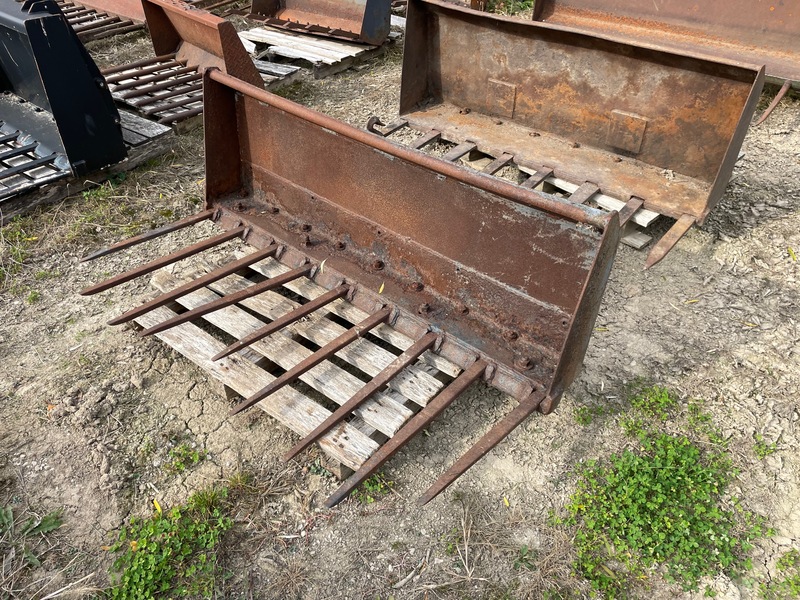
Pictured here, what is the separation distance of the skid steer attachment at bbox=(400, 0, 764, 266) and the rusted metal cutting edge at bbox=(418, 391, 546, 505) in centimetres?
128

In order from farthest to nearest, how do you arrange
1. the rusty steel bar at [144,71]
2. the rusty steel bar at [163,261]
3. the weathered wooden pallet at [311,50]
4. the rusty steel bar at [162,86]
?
1. the weathered wooden pallet at [311,50]
2. the rusty steel bar at [144,71]
3. the rusty steel bar at [162,86]
4. the rusty steel bar at [163,261]

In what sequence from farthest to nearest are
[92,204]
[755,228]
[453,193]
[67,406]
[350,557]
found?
[92,204]
[755,228]
[67,406]
[453,193]
[350,557]

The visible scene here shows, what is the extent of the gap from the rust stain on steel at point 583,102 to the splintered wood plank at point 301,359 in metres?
2.35

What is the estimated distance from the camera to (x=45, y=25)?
3838 millimetres

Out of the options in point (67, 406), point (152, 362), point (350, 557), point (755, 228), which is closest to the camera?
point (350, 557)

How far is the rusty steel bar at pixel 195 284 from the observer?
112 inches

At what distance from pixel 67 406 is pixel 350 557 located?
168cm

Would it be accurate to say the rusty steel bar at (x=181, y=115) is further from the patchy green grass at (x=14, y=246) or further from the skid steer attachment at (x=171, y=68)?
the patchy green grass at (x=14, y=246)

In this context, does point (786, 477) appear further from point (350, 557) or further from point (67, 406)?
point (67, 406)

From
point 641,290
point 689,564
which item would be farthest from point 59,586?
point 641,290

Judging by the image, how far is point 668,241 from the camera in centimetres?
335

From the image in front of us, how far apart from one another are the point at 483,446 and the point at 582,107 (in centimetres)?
322

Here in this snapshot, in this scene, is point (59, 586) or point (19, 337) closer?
point (59, 586)

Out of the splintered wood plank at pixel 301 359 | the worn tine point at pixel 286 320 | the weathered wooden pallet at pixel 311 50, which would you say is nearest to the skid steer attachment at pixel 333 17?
the weathered wooden pallet at pixel 311 50
